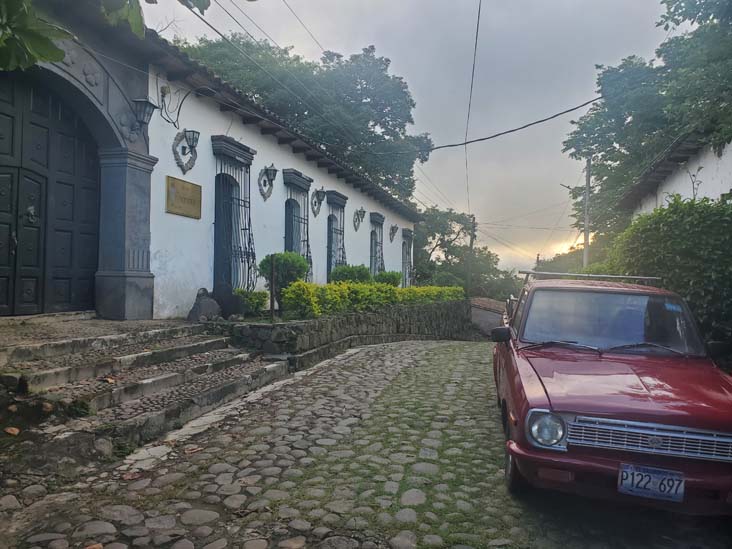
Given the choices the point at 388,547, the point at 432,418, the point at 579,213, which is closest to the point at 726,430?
the point at 388,547

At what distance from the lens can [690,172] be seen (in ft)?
40.4

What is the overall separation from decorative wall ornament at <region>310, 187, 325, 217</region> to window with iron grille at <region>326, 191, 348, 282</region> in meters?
0.44

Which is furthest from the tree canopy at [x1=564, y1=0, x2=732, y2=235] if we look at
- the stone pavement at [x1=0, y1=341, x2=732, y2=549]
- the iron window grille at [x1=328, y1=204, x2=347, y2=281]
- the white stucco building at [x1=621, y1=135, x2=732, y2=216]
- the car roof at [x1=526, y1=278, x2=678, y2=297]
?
the iron window grille at [x1=328, y1=204, x2=347, y2=281]

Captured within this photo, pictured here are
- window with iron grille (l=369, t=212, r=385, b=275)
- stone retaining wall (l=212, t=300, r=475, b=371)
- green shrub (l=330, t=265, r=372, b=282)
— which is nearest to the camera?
stone retaining wall (l=212, t=300, r=475, b=371)

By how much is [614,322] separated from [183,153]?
745 centimetres

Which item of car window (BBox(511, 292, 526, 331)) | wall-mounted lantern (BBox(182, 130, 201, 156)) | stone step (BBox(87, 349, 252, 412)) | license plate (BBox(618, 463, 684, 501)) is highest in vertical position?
wall-mounted lantern (BBox(182, 130, 201, 156))

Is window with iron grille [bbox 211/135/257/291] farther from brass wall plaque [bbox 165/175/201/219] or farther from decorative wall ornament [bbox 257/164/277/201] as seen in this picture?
brass wall plaque [bbox 165/175/201/219]

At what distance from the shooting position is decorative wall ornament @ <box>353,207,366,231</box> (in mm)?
17948

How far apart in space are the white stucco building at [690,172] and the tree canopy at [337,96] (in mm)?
10569

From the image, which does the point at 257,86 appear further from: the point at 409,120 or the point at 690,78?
the point at 690,78

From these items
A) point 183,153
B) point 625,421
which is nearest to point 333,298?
point 183,153

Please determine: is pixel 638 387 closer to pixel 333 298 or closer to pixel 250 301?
pixel 333 298

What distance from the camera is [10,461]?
3.59 meters

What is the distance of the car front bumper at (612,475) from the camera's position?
2.79 m
